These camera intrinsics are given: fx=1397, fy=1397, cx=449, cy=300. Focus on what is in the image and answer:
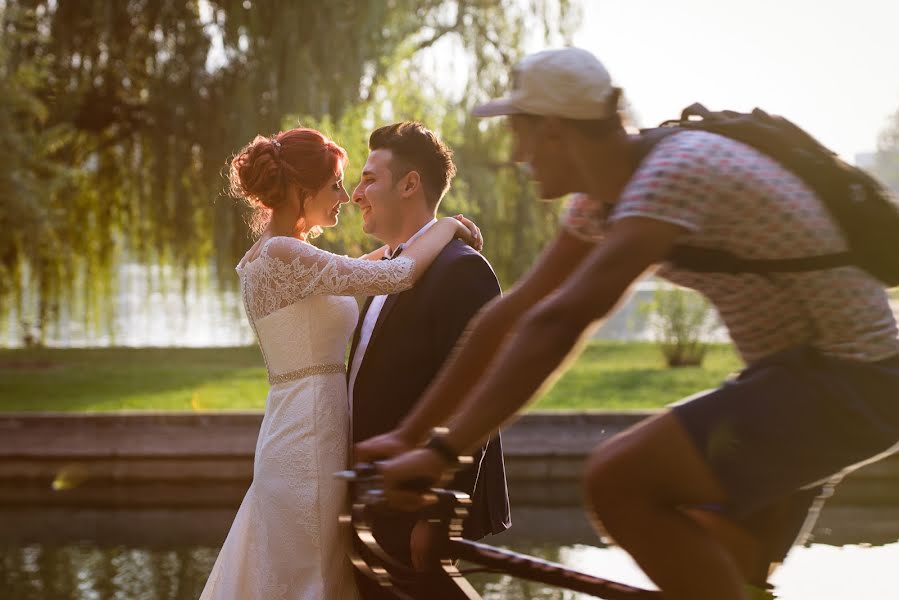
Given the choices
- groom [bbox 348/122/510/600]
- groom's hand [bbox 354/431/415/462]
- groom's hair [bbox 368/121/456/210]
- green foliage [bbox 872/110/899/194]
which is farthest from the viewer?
green foliage [bbox 872/110/899/194]

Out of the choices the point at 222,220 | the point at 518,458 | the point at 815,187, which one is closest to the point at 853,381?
the point at 815,187

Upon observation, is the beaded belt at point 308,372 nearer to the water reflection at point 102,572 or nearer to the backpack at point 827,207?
the backpack at point 827,207

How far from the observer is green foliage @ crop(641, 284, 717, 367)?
17.0 meters

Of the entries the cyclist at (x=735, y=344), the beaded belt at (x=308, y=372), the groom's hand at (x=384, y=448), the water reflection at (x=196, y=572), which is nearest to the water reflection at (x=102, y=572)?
the water reflection at (x=196, y=572)

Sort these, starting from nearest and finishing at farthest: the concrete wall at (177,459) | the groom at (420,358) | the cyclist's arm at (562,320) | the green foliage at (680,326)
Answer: the cyclist's arm at (562,320), the groom at (420,358), the concrete wall at (177,459), the green foliage at (680,326)

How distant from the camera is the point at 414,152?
4.12 m

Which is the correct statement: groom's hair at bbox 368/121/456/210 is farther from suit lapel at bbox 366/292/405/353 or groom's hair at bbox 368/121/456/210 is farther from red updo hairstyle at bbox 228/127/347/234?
suit lapel at bbox 366/292/405/353

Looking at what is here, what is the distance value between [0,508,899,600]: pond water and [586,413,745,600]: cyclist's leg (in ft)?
12.6

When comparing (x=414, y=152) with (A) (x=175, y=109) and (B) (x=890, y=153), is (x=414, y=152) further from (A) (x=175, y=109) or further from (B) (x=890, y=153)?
(B) (x=890, y=153)

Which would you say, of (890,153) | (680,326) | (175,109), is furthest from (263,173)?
(890,153)

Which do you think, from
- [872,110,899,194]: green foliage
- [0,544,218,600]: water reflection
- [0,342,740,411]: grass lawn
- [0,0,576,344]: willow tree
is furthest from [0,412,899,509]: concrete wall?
[872,110,899,194]: green foliage

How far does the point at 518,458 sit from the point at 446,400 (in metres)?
7.25

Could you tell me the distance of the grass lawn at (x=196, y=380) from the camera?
13.4 metres

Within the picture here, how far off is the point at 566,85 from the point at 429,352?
1630 millimetres
